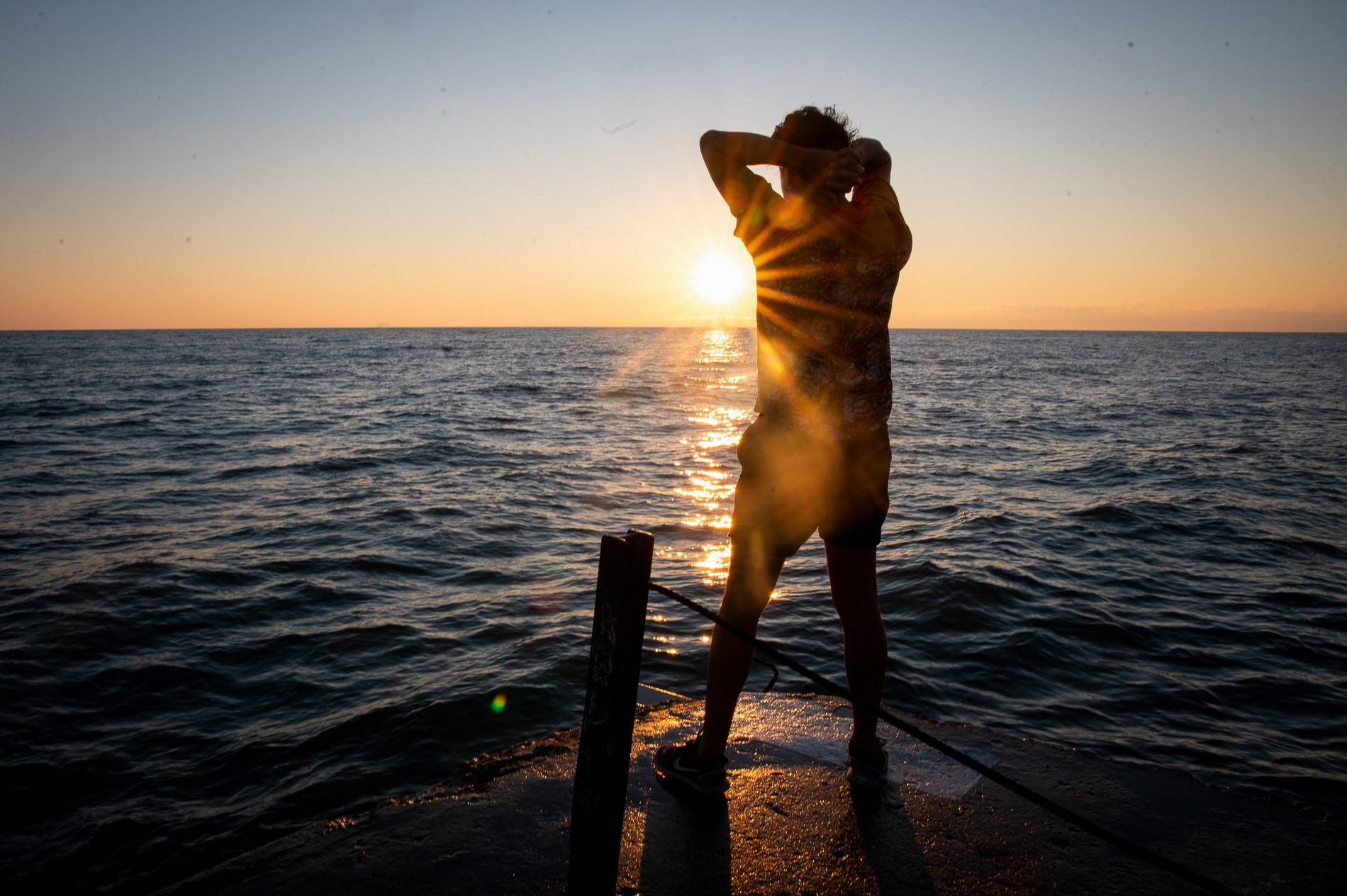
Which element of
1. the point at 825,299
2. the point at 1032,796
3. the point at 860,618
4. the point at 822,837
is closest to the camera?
the point at 1032,796

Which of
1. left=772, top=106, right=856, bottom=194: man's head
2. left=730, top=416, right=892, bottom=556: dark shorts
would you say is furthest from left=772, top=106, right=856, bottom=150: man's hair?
left=730, top=416, right=892, bottom=556: dark shorts

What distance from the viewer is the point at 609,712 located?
214 cm

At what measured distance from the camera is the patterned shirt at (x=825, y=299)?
238cm

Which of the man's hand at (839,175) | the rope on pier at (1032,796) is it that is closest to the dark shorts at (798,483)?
the rope on pier at (1032,796)

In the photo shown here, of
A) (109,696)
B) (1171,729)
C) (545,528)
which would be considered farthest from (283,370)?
(1171,729)

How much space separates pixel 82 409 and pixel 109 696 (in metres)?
20.7

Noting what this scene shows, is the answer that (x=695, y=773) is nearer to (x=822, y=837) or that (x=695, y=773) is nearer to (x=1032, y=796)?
→ (x=822, y=837)

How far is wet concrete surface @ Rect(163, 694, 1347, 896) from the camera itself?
2.41 metres

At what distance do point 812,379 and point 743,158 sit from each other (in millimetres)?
731

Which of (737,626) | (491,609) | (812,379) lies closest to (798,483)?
(812,379)

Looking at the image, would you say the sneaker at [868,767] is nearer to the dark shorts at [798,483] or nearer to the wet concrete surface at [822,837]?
the wet concrete surface at [822,837]

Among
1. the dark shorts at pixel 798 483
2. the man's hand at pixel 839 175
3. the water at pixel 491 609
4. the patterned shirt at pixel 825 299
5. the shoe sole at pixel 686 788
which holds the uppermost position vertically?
the man's hand at pixel 839 175

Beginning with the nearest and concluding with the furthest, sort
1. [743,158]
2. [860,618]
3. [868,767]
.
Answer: [743,158]
[860,618]
[868,767]

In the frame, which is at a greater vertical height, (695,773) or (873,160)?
(873,160)
